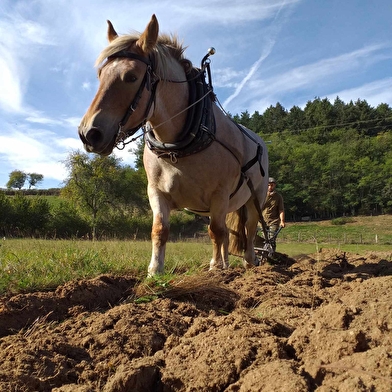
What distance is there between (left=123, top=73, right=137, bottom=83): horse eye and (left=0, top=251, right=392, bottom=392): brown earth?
1879 mm

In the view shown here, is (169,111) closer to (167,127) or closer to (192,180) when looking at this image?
(167,127)

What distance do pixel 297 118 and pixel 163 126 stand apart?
126 metres

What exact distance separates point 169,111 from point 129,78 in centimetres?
73

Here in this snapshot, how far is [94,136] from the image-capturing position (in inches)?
127

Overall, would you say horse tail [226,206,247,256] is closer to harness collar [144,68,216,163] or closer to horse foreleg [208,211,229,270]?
horse foreleg [208,211,229,270]

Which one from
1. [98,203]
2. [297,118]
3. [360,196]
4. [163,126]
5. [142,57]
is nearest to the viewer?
[142,57]

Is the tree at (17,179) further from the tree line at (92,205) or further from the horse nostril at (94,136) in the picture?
the horse nostril at (94,136)

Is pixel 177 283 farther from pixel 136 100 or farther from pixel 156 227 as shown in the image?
pixel 136 100

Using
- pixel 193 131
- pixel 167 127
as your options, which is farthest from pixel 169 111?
pixel 193 131

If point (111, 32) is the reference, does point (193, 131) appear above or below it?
below

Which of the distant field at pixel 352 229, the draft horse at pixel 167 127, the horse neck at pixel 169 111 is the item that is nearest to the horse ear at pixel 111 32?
the draft horse at pixel 167 127

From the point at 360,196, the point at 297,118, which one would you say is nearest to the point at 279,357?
the point at 360,196

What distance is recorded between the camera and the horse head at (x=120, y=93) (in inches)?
128

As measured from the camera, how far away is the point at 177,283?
11.1ft
